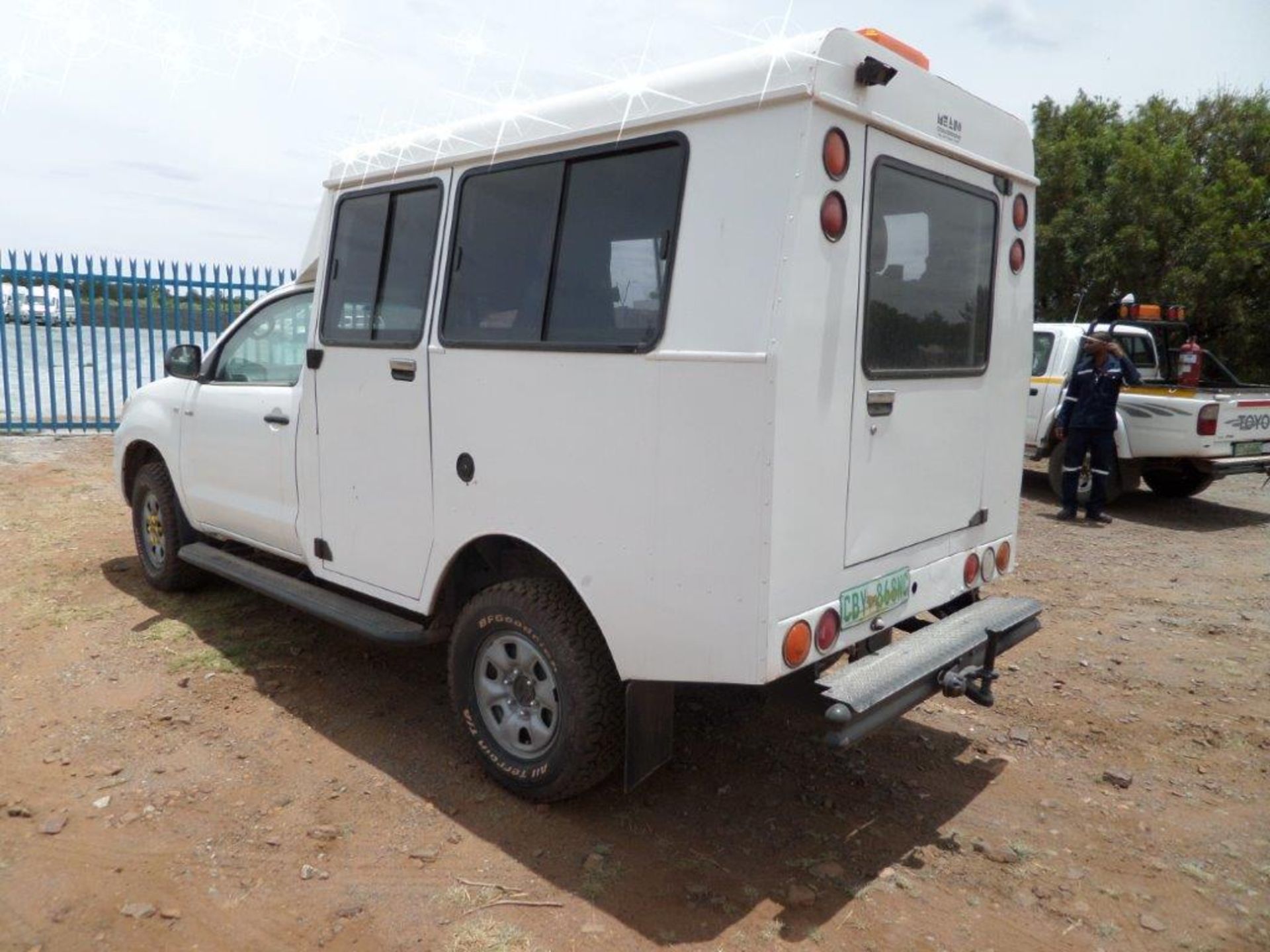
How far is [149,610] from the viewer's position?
18.0 ft

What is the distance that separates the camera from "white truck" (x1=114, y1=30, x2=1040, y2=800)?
2.76 m

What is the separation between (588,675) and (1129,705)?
2.90 meters

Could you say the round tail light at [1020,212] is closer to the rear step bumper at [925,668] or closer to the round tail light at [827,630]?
the rear step bumper at [925,668]

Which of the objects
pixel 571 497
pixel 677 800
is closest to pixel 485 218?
pixel 571 497

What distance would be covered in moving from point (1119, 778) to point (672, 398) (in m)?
2.50

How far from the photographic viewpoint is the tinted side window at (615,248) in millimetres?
2924

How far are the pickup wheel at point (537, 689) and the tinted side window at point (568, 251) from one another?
92 cm

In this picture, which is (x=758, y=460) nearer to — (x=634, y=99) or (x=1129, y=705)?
(x=634, y=99)

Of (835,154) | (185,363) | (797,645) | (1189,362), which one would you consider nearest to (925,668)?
(797,645)

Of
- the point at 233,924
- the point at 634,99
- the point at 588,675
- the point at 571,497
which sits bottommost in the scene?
the point at 233,924

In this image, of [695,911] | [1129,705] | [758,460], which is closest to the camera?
[758,460]

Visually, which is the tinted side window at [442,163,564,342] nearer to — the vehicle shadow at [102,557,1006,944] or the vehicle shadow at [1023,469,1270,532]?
the vehicle shadow at [102,557,1006,944]

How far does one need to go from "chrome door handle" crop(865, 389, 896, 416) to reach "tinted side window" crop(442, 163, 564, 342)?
43.8 inches

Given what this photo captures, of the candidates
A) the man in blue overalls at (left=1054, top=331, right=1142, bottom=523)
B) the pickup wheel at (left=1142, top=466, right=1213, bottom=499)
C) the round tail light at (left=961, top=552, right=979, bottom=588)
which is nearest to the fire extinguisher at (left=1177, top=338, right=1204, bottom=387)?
the pickup wheel at (left=1142, top=466, right=1213, bottom=499)
